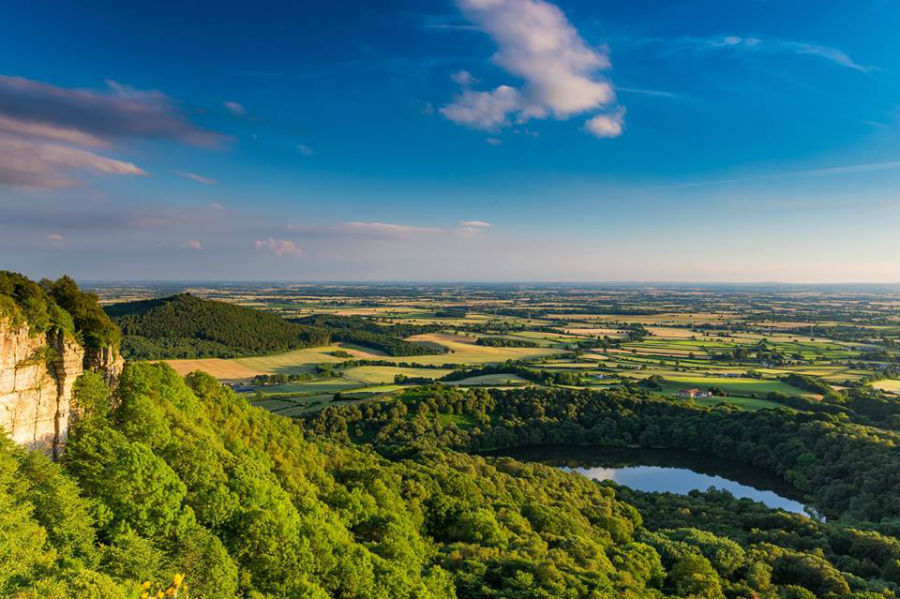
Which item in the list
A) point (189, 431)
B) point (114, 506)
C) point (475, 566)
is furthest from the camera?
point (475, 566)

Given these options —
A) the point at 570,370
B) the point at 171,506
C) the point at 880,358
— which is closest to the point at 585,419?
the point at 570,370

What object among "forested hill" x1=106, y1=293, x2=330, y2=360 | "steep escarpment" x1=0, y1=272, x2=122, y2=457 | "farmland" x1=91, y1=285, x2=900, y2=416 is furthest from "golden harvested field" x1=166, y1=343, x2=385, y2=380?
"steep escarpment" x1=0, y1=272, x2=122, y2=457

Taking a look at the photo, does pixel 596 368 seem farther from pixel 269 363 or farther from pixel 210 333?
pixel 210 333

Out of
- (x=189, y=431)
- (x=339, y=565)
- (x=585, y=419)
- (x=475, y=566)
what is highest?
(x=189, y=431)

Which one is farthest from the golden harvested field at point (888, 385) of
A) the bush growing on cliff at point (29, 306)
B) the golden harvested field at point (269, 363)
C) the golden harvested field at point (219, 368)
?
the golden harvested field at point (219, 368)

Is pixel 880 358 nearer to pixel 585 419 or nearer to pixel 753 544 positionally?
pixel 585 419

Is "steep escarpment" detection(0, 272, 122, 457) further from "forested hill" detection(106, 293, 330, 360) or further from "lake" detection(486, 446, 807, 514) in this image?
"forested hill" detection(106, 293, 330, 360)

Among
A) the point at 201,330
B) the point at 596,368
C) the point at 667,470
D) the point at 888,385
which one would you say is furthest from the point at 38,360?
the point at 201,330
